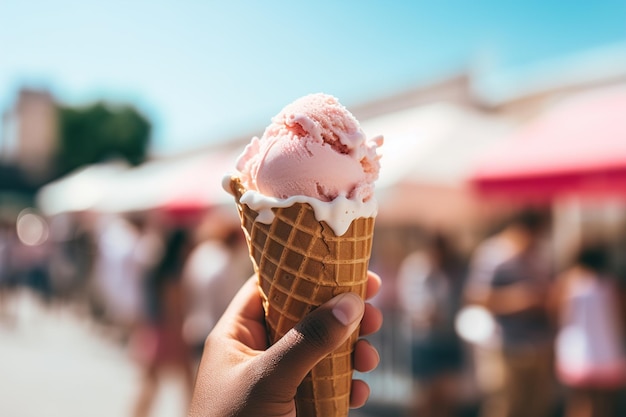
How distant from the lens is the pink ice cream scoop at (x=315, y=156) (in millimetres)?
1810

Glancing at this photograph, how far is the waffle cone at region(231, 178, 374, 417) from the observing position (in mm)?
1793

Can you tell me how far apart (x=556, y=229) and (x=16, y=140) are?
41.4 metres

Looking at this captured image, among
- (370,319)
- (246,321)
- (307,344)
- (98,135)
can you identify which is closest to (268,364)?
(307,344)

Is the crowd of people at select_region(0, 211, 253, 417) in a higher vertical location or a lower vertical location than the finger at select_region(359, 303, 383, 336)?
higher

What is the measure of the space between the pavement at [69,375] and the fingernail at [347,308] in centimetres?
402

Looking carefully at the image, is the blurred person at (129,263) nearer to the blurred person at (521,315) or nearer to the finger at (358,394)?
the blurred person at (521,315)

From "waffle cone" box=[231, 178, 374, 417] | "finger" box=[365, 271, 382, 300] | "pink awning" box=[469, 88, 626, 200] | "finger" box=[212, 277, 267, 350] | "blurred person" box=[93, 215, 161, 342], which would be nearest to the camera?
"waffle cone" box=[231, 178, 374, 417]

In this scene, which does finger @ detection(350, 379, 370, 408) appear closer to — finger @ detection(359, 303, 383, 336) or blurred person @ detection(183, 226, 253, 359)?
finger @ detection(359, 303, 383, 336)

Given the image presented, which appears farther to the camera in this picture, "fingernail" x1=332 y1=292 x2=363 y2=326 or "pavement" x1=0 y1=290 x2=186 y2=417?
"pavement" x1=0 y1=290 x2=186 y2=417

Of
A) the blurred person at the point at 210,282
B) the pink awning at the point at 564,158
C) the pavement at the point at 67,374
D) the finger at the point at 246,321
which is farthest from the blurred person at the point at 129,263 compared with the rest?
the pink awning at the point at 564,158

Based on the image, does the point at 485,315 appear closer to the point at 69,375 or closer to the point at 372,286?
the point at 372,286

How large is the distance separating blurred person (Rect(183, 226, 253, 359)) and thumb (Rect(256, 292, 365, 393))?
333cm

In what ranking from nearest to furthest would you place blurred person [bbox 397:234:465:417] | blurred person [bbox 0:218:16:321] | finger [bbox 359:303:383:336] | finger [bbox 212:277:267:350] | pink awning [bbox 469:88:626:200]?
finger [bbox 212:277:267:350], finger [bbox 359:303:383:336], pink awning [bbox 469:88:626:200], blurred person [bbox 397:234:465:417], blurred person [bbox 0:218:16:321]

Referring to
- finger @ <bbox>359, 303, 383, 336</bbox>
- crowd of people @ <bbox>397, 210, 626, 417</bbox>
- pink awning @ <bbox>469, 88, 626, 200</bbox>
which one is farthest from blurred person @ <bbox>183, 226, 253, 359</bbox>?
finger @ <bbox>359, 303, 383, 336</bbox>
